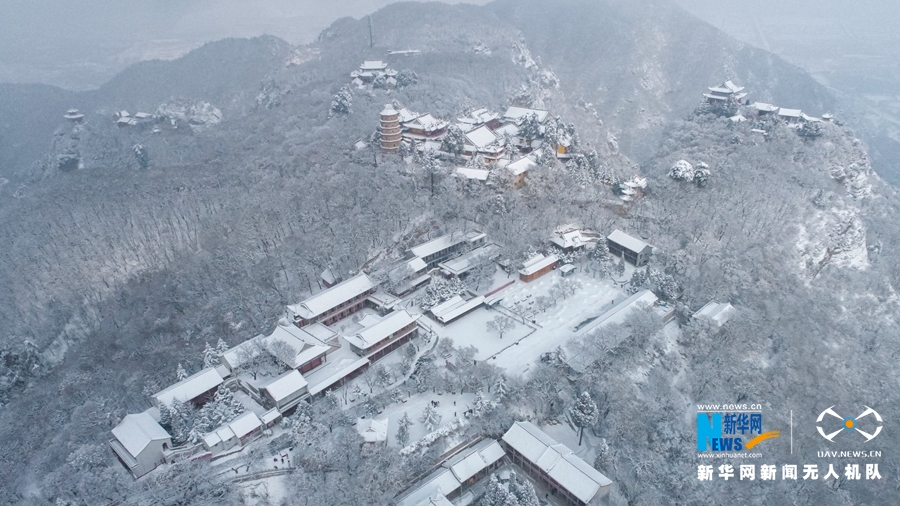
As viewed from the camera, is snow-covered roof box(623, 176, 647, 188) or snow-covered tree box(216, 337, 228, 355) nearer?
snow-covered tree box(216, 337, 228, 355)

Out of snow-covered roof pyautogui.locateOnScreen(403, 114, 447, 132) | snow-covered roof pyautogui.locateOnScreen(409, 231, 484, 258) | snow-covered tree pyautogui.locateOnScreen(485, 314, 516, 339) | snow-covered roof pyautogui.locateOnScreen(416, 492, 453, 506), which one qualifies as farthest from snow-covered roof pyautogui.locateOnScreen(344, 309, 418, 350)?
snow-covered roof pyautogui.locateOnScreen(403, 114, 447, 132)

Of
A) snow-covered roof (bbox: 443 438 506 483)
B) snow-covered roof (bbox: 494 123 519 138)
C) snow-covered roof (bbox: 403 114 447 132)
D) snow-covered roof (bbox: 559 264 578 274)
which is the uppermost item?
snow-covered roof (bbox: 403 114 447 132)

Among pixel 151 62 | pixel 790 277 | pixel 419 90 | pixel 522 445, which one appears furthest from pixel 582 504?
pixel 151 62

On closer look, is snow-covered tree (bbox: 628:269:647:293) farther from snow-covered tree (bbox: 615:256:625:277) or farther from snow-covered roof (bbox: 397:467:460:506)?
snow-covered roof (bbox: 397:467:460:506)

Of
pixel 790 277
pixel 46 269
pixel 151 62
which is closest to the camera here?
pixel 790 277

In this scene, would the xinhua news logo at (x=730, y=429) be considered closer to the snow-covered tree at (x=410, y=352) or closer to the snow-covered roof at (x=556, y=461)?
the snow-covered roof at (x=556, y=461)

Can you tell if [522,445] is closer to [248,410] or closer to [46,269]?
[248,410]
